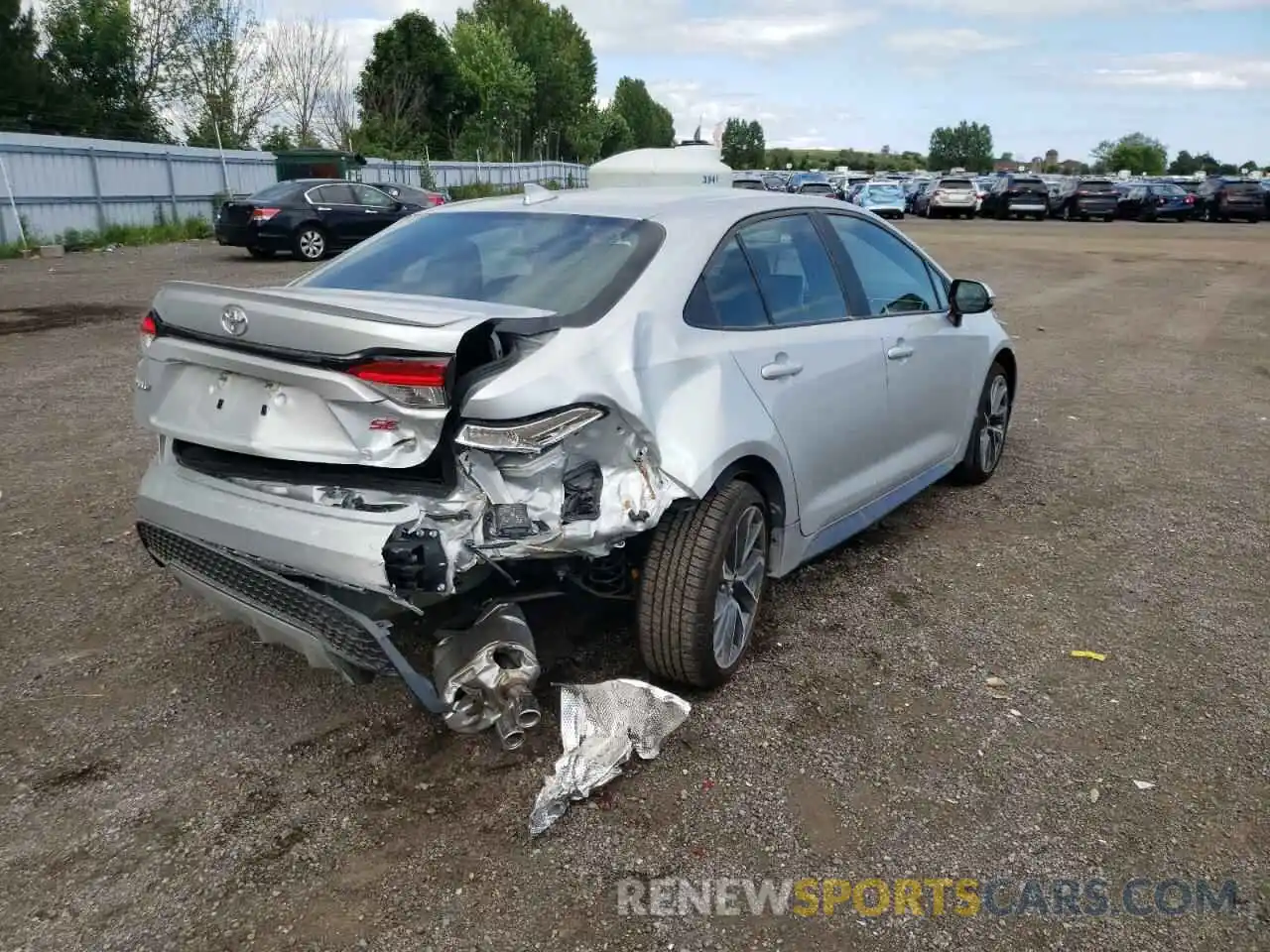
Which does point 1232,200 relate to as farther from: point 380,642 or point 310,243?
point 380,642

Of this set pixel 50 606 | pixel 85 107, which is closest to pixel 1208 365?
pixel 50 606

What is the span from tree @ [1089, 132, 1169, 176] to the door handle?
421 ft

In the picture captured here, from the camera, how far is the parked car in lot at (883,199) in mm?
37062

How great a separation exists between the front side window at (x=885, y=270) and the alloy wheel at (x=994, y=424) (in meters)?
0.87

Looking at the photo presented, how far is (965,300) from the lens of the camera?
489 centimetres

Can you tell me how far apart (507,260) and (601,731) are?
1609 mm

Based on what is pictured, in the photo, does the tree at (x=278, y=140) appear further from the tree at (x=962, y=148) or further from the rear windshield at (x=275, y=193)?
the tree at (x=962, y=148)

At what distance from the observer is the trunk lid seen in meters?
2.70

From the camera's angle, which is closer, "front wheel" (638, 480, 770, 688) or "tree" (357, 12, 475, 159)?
"front wheel" (638, 480, 770, 688)

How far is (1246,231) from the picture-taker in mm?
30859

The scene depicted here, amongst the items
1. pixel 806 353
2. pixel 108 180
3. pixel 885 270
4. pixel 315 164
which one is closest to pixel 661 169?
pixel 885 270

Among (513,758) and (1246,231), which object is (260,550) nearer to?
(513,758)

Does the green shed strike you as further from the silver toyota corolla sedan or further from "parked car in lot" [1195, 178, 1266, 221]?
"parked car in lot" [1195, 178, 1266, 221]

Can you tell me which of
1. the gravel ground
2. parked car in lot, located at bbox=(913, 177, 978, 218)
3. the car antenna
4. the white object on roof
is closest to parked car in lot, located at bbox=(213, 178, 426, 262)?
the white object on roof
